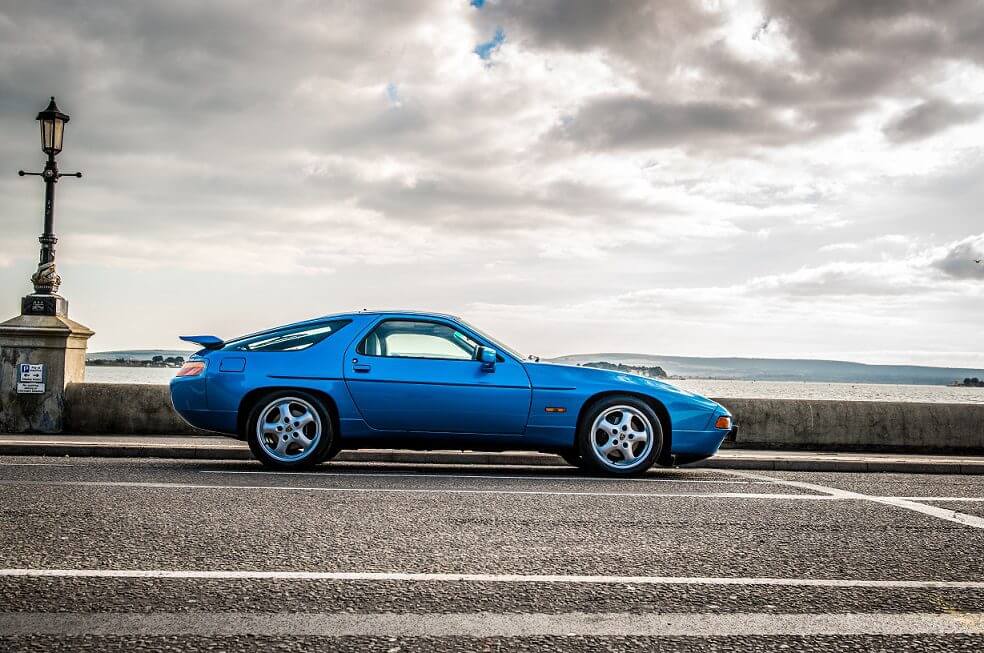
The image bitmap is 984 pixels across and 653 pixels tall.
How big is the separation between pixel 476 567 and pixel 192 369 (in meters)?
5.22

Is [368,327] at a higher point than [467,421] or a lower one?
higher

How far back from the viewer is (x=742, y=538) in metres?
5.35

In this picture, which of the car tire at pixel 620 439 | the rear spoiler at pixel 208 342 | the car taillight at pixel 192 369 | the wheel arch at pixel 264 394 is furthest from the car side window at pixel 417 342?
the car taillight at pixel 192 369

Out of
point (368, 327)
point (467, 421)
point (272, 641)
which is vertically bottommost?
point (272, 641)

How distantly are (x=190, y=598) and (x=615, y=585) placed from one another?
1.68 metres

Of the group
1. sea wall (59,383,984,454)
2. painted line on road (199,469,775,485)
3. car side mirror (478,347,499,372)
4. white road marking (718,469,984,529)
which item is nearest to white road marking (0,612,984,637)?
white road marking (718,469,984,529)

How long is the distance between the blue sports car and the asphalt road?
110 cm

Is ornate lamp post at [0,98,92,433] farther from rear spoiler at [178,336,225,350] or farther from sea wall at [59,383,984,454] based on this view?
rear spoiler at [178,336,225,350]

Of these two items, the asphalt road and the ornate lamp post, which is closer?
the asphalt road

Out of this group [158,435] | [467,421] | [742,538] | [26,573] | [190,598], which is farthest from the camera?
[158,435]

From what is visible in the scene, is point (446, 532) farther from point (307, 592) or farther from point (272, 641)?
point (272, 641)

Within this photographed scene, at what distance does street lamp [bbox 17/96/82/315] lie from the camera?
13078 mm

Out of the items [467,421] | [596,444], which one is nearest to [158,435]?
[467,421]

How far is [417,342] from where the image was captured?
8898 mm
